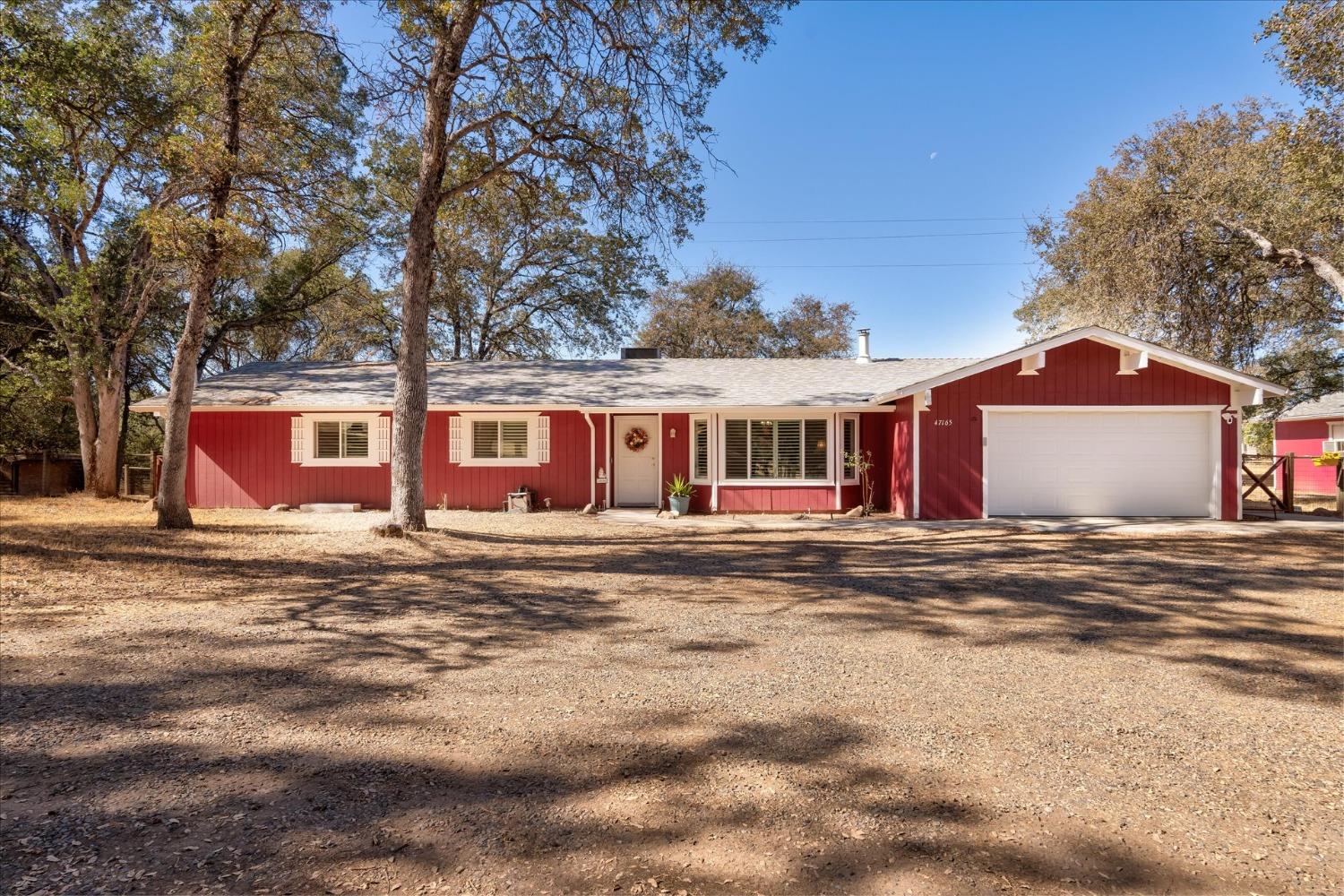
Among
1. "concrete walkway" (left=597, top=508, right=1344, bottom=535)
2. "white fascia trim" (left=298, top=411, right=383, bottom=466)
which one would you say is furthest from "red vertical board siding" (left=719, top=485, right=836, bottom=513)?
"white fascia trim" (left=298, top=411, right=383, bottom=466)

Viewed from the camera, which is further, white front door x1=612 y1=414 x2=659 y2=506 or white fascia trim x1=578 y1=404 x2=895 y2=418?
white front door x1=612 y1=414 x2=659 y2=506

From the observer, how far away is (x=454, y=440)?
1514cm

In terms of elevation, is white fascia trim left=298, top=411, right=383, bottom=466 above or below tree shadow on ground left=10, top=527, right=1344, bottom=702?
above

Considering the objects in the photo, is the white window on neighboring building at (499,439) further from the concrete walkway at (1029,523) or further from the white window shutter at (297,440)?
the white window shutter at (297,440)

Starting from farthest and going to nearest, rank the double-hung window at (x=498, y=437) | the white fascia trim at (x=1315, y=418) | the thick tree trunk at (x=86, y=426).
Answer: the white fascia trim at (x=1315, y=418), the thick tree trunk at (x=86, y=426), the double-hung window at (x=498, y=437)

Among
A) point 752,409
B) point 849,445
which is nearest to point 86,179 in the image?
point 752,409

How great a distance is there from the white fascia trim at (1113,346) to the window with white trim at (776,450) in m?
2.33

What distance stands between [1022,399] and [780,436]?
4.69m

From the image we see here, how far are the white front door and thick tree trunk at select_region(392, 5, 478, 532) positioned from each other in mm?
5538

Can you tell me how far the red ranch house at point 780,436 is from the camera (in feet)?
42.0

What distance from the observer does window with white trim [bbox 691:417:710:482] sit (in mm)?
14859

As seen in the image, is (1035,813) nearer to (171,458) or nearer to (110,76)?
(110,76)

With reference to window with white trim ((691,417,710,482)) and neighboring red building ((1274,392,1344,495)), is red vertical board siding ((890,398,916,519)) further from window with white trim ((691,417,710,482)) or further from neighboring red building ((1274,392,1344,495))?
neighboring red building ((1274,392,1344,495))

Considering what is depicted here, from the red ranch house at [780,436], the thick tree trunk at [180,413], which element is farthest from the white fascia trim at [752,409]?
the thick tree trunk at [180,413]
